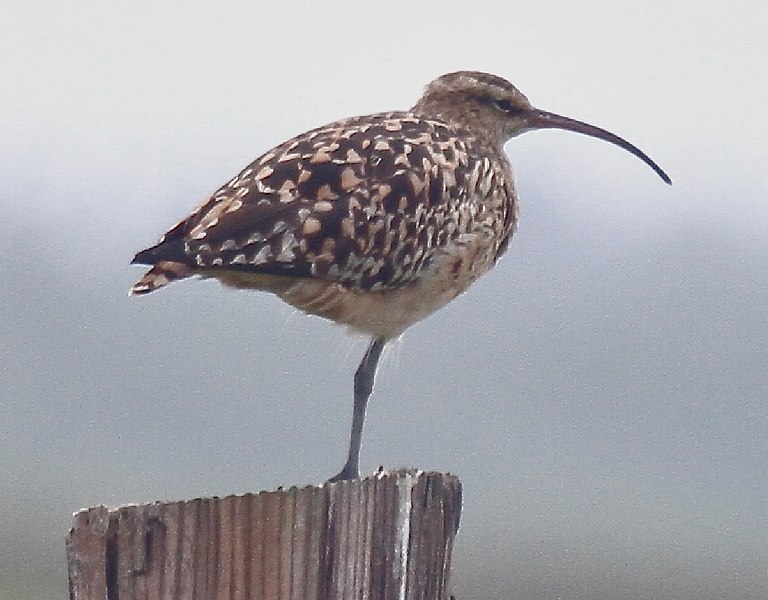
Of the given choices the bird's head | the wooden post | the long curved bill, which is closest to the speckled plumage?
the bird's head

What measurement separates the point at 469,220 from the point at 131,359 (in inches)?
2940

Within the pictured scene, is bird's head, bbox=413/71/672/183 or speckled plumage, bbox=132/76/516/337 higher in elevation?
bird's head, bbox=413/71/672/183

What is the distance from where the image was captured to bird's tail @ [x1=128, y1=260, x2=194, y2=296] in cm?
872

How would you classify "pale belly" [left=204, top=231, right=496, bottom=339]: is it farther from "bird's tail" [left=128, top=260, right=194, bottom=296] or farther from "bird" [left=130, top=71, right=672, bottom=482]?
"bird's tail" [left=128, top=260, right=194, bottom=296]

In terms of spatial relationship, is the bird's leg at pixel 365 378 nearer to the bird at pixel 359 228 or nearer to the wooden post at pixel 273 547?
the bird at pixel 359 228

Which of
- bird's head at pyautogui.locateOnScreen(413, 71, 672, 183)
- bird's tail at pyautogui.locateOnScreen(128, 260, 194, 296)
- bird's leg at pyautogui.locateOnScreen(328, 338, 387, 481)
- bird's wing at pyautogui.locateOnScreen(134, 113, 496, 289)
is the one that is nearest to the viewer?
bird's tail at pyautogui.locateOnScreen(128, 260, 194, 296)

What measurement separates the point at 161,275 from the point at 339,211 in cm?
91

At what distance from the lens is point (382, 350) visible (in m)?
10.7

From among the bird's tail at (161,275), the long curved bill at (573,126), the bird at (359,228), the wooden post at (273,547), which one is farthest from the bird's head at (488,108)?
the wooden post at (273,547)

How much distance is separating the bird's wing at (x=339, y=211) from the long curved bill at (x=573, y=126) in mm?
1557

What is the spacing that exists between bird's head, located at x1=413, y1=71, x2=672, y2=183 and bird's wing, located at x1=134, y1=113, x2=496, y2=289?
4.64ft

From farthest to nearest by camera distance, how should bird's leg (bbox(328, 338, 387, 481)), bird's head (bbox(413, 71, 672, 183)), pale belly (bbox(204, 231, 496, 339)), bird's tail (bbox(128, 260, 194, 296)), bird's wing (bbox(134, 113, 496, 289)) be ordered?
bird's head (bbox(413, 71, 672, 183)), bird's leg (bbox(328, 338, 387, 481)), pale belly (bbox(204, 231, 496, 339)), bird's wing (bbox(134, 113, 496, 289)), bird's tail (bbox(128, 260, 194, 296))

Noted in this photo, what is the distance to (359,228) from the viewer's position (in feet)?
31.2

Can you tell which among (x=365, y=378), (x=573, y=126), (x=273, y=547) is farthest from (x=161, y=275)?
(x=573, y=126)
